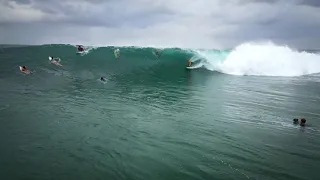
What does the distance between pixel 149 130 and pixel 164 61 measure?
2621 cm

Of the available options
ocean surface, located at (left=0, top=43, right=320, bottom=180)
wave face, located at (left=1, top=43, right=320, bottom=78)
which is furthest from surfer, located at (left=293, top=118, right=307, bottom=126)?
wave face, located at (left=1, top=43, right=320, bottom=78)

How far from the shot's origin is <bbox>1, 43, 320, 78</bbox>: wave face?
29.2m

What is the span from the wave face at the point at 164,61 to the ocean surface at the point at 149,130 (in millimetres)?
5107

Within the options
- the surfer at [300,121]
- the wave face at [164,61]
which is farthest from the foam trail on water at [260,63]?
the surfer at [300,121]

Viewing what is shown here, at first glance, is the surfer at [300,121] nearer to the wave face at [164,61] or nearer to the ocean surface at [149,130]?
the ocean surface at [149,130]

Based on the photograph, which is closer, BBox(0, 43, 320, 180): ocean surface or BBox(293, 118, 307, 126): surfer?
BBox(0, 43, 320, 180): ocean surface

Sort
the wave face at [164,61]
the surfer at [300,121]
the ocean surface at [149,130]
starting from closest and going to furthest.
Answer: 1. the ocean surface at [149,130]
2. the surfer at [300,121]
3. the wave face at [164,61]

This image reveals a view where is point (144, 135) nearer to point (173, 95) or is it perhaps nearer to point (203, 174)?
point (203, 174)

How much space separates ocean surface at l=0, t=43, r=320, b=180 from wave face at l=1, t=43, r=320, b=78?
511 centimetres

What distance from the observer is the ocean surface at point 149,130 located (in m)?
7.53

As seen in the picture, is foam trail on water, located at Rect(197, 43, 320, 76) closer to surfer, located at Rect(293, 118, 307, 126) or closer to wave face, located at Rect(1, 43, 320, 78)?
wave face, located at Rect(1, 43, 320, 78)

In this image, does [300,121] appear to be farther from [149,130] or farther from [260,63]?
[260,63]

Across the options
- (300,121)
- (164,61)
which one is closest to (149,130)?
(300,121)

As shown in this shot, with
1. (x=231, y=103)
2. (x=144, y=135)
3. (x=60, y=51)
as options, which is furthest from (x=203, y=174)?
(x=60, y=51)
